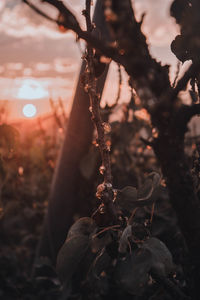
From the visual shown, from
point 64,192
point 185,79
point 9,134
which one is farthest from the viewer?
point 64,192

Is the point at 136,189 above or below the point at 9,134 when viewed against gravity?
below

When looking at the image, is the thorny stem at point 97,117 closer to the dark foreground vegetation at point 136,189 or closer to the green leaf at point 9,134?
the dark foreground vegetation at point 136,189

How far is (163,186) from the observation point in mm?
764

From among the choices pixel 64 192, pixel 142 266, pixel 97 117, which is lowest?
pixel 142 266

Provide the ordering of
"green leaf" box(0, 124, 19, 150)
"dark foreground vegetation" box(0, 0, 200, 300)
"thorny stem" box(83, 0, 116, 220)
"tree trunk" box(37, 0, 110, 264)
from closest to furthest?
"dark foreground vegetation" box(0, 0, 200, 300), "thorny stem" box(83, 0, 116, 220), "green leaf" box(0, 124, 19, 150), "tree trunk" box(37, 0, 110, 264)

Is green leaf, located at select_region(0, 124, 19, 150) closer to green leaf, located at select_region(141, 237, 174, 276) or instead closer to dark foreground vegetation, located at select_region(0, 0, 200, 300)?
dark foreground vegetation, located at select_region(0, 0, 200, 300)

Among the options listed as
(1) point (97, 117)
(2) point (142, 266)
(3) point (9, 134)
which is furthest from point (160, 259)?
(3) point (9, 134)

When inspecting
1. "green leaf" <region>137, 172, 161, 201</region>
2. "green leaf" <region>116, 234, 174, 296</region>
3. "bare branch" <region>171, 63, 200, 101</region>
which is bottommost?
"green leaf" <region>116, 234, 174, 296</region>

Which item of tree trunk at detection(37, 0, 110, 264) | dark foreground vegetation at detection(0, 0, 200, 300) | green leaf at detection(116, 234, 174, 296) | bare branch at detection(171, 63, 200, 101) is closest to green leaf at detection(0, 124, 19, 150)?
dark foreground vegetation at detection(0, 0, 200, 300)

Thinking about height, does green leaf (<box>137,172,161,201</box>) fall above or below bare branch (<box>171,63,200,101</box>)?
below

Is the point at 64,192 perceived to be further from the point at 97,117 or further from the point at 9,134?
the point at 97,117

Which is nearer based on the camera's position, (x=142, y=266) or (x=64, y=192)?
(x=142, y=266)

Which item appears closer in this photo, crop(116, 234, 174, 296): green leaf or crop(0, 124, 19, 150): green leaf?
crop(116, 234, 174, 296): green leaf

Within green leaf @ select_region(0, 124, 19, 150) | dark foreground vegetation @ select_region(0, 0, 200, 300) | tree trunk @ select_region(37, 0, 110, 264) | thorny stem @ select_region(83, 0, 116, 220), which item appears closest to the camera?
dark foreground vegetation @ select_region(0, 0, 200, 300)
